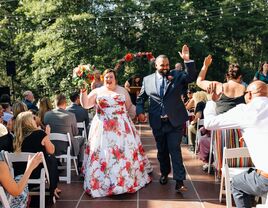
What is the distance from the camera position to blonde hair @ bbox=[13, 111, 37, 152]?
4.25 metres

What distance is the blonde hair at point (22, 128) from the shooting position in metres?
4.25

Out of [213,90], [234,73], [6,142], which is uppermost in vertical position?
[234,73]

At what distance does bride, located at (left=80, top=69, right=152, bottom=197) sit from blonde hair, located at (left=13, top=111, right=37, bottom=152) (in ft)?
3.34

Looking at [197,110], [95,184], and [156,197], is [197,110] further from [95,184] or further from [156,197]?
[95,184]

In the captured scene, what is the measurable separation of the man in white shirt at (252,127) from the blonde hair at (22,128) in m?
2.07

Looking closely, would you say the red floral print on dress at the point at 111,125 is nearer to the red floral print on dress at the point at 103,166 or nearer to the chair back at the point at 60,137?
the red floral print on dress at the point at 103,166

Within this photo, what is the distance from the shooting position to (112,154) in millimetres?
5004

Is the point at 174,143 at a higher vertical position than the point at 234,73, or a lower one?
lower

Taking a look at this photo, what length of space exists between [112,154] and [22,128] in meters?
1.28

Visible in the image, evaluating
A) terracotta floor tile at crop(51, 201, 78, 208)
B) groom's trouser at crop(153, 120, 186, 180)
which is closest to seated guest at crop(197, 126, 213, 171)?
groom's trouser at crop(153, 120, 186, 180)

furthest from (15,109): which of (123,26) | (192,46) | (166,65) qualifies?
(192,46)

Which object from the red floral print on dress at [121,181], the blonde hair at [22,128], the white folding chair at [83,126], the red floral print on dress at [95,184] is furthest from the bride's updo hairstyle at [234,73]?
the white folding chair at [83,126]

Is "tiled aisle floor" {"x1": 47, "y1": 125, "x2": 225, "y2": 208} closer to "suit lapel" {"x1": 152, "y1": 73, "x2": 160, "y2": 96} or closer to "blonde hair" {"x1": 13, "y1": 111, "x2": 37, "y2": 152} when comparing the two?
"blonde hair" {"x1": 13, "y1": 111, "x2": 37, "y2": 152}

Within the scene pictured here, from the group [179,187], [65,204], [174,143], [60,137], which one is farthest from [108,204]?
[60,137]
